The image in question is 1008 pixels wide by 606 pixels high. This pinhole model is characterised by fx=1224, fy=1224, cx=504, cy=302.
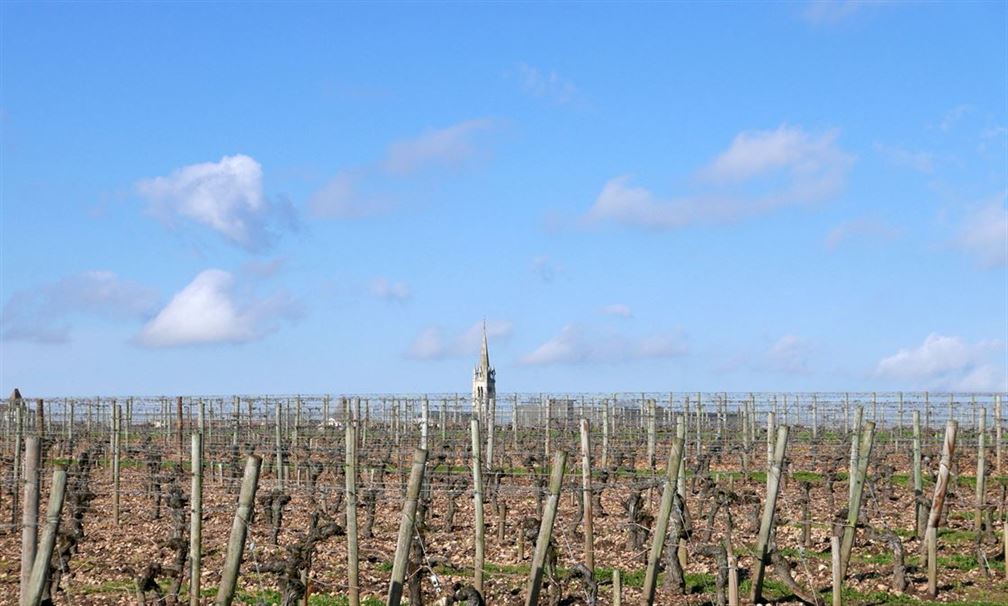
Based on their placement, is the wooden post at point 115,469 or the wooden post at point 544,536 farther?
the wooden post at point 115,469

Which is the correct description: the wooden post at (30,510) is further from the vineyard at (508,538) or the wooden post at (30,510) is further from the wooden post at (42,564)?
the wooden post at (42,564)

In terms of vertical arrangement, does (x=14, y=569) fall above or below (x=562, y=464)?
below

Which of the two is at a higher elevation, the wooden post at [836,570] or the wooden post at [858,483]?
the wooden post at [858,483]

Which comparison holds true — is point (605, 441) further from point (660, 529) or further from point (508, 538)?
point (660, 529)

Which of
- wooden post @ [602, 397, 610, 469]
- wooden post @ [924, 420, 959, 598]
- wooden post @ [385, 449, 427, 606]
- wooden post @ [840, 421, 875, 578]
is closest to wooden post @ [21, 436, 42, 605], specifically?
wooden post @ [385, 449, 427, 606]

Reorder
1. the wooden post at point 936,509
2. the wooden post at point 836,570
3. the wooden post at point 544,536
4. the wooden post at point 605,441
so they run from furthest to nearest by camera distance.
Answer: the wooden post at point 605,441 → the wooden post at point 936,509 → the wooden post at point 836,570 → the wooden post at point 544,536

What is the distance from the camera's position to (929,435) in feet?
115

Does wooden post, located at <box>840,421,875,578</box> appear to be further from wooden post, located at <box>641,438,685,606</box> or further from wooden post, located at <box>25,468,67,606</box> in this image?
wooden post, located at <box>25,468,67,606</box>

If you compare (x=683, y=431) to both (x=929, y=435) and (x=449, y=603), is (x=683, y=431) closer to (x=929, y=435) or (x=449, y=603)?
(x=449, y=603)

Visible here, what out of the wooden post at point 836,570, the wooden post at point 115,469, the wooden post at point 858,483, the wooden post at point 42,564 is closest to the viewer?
the wooden post at point 42,564

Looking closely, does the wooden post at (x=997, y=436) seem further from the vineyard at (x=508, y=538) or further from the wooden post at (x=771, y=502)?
the wooden post at (x=771, y=502)

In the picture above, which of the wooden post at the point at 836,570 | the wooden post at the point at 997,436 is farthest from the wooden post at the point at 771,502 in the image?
the wooden post at the point at 997,436

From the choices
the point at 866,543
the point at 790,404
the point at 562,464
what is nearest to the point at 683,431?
the point at 562,464

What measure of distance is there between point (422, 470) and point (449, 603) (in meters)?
1.79
